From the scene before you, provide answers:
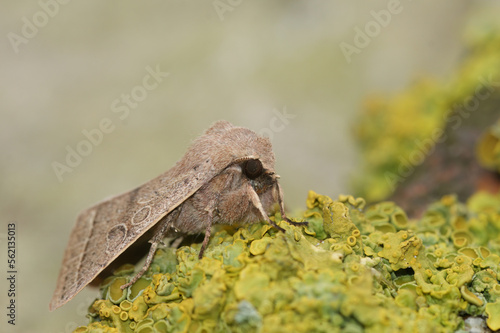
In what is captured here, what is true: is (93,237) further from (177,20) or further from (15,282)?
(177,20)

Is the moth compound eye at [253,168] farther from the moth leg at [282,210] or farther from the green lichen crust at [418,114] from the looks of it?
the green lichen crust at [418,114]

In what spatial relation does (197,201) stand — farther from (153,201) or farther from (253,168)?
(253,168)

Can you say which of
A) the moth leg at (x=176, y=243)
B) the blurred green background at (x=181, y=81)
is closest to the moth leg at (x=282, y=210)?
the moth leg at (x=176, y=243)

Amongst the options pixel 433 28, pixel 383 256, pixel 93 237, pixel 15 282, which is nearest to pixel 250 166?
pixel 383 256

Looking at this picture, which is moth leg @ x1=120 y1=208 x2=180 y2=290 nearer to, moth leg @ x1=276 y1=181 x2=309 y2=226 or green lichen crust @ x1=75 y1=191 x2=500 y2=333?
green lichen crust @ x1=75 y1=191 x2=500 y2=333

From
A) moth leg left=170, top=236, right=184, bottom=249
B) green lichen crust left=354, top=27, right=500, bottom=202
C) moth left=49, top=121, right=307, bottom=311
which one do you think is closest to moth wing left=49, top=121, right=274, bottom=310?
moth left=49, top=121, right=307, bottom=311

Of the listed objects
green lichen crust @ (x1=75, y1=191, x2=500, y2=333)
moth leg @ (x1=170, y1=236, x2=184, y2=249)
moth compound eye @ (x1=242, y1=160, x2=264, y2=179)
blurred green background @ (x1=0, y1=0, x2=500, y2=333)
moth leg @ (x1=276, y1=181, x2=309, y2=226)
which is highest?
blurred green background @ (x1=0, y1=0, x2=500, y2=333)
